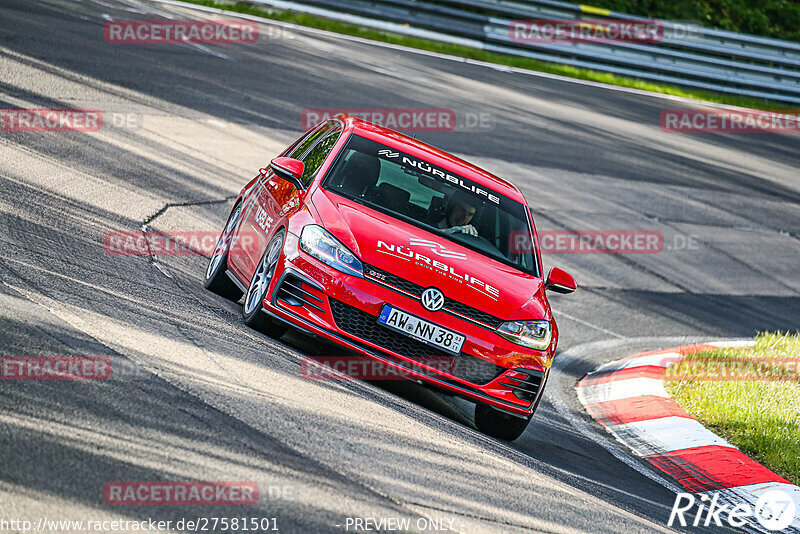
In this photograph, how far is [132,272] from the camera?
→ 7.68m

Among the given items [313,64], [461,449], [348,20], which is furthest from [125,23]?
[461,449]

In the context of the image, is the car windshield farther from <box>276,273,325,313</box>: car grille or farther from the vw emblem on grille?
<box>276,273,325,313</box>: car grille

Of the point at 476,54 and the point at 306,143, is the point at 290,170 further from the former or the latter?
the point at 476,54

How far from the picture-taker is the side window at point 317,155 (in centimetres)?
781

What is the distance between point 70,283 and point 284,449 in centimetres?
257

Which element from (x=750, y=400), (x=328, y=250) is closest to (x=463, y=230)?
(x=328, y=250)

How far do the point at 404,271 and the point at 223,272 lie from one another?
2018mm

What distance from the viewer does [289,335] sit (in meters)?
7.58

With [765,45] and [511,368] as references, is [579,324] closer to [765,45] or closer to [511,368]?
[511,368]

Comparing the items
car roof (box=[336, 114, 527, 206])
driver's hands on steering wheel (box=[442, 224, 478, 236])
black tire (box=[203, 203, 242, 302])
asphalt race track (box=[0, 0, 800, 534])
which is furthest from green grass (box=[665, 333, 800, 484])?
black tire (box=[203, 203, 242, 302])

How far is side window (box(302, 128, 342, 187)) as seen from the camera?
7812 millimetres

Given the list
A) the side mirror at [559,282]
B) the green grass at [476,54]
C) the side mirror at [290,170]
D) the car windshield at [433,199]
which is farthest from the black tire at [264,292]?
the green grass at [476,54]

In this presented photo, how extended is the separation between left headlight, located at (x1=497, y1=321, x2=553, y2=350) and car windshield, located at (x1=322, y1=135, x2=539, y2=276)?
694mm

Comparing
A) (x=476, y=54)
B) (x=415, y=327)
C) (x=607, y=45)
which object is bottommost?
(x=415, y=327)
